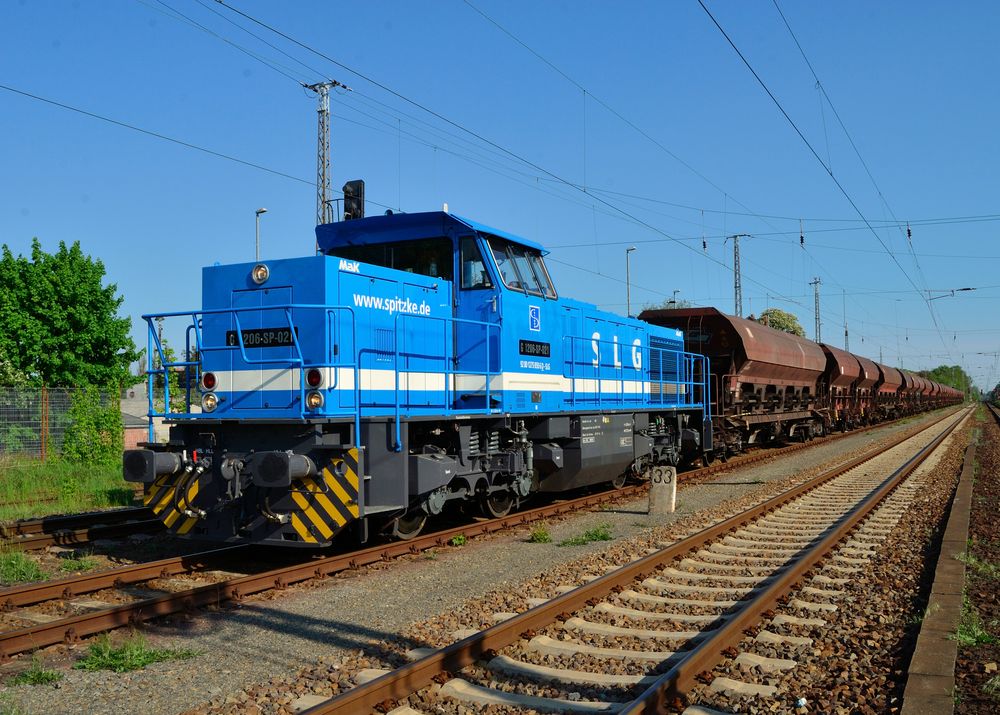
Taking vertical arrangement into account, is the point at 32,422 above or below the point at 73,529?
above

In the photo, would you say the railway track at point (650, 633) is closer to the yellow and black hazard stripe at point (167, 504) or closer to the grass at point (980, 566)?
the grass at point (980, 566)

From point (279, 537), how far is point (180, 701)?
9.57ft

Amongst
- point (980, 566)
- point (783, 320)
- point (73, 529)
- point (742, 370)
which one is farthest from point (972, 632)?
point (783, 320)

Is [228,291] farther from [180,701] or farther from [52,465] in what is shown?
[52,465]

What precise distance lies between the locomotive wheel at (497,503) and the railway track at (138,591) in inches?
34.8

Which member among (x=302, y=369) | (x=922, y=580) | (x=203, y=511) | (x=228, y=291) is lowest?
(x=922, y=580)

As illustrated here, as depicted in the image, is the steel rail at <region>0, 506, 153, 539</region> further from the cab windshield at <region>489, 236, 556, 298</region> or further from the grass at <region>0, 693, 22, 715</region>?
the cab windshield at <region>489, 236, 556, 298</region>

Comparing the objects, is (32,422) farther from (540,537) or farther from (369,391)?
(540,537)

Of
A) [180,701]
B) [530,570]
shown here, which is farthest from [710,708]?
[530,570]

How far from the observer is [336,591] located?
6988mm

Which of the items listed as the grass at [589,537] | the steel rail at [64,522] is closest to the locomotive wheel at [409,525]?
the grass at [589,537]

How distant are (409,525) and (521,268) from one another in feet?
11.1

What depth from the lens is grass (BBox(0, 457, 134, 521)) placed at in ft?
39.9

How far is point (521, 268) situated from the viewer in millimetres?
10094
